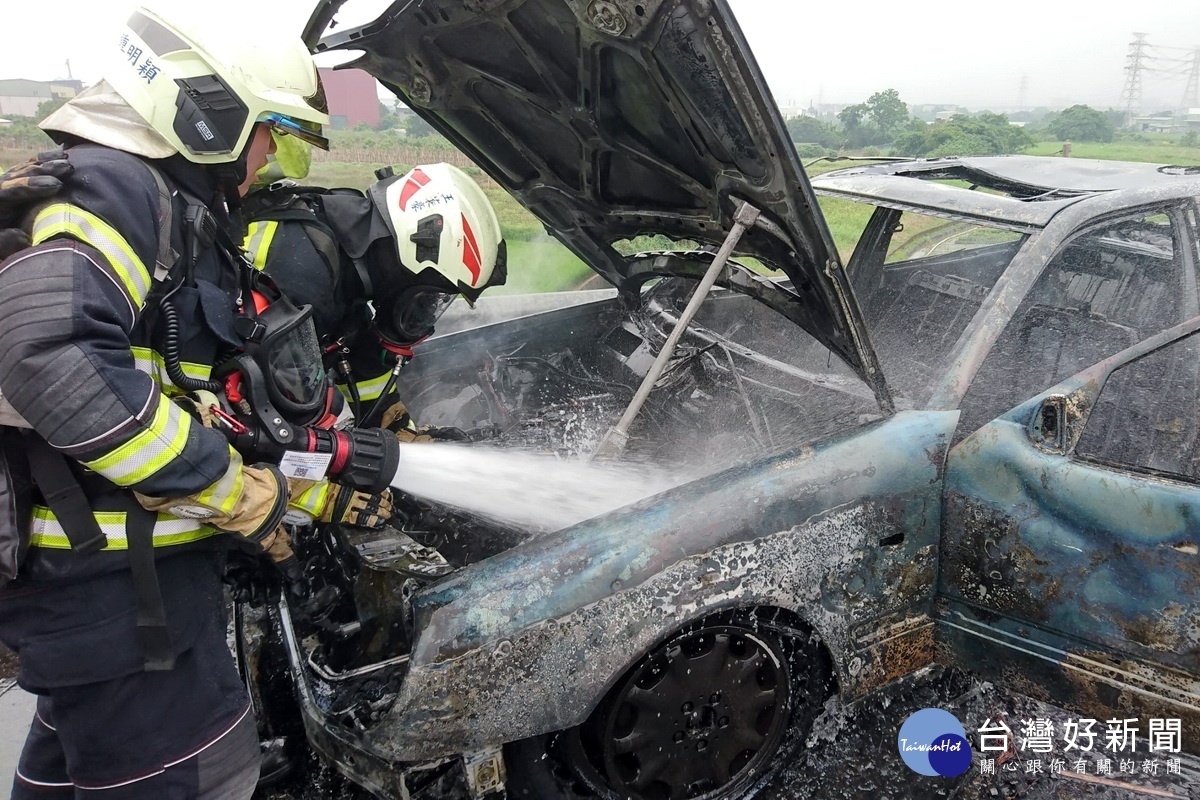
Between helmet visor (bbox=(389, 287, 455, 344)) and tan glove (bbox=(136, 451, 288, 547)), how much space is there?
99cm

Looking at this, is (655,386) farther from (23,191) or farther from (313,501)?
(23,191)

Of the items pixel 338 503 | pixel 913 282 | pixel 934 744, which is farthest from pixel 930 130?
pixel 338 503

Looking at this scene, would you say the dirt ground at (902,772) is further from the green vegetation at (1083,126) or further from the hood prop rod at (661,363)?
the green vegetation at (1083,126)

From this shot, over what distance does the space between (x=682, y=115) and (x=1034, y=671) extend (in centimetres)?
180

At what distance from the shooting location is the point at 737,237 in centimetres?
223

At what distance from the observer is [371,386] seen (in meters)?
2.96

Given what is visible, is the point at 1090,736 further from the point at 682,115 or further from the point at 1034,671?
the point at 682,115

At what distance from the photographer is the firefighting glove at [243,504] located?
1.64 meters

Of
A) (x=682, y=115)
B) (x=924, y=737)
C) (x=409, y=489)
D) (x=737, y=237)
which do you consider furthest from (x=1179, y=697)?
(x=409, y=489)

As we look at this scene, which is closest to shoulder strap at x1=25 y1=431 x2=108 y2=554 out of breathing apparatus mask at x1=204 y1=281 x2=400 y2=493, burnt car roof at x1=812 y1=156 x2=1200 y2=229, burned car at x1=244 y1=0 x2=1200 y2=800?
breathing apparatus mask at x1=204 y1=281 x2=400 y2=493

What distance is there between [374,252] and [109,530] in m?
1.28

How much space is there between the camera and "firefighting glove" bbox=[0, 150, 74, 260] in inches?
55.9

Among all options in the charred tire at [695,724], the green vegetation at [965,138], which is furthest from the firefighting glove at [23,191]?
the green vegetation at [965,138]

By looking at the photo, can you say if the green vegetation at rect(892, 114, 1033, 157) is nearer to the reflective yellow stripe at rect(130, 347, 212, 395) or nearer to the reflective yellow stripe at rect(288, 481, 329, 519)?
the reflective yellow stripe at rect(288, 481, 329, 519)
